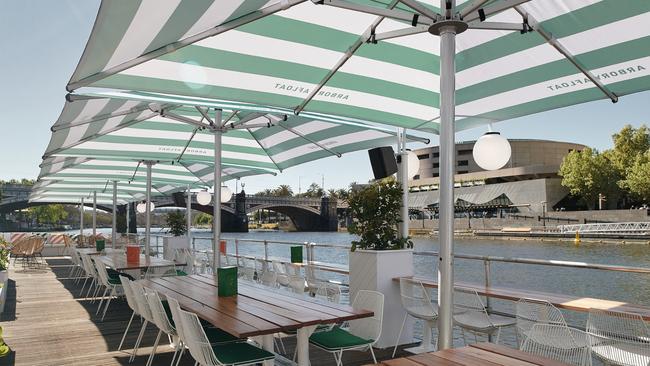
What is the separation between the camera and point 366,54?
15.2 ft

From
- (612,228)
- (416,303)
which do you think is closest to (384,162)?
(416,303)

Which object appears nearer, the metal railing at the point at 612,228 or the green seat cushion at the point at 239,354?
the green seat cushion at the point at 239,354

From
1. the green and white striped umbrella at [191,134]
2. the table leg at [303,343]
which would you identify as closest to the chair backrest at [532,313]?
the table leg at [303,343]

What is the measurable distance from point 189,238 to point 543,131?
8368cm

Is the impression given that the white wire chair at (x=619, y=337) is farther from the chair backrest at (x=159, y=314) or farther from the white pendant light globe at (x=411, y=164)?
the chair backrest at (x=159, y=314)

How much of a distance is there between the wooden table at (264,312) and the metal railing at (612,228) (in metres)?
45.5

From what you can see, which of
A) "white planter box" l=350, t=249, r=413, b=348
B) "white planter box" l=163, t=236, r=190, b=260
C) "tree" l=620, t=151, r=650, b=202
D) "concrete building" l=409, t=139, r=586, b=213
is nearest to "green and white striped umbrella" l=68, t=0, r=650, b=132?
"white planter box" l=350, t=249, r=413, b=348

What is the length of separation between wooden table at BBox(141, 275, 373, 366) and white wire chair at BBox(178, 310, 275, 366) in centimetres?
15

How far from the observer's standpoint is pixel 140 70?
4.25 meters

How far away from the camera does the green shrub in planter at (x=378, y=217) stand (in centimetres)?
577

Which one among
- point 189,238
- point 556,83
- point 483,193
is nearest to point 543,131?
point 483,193

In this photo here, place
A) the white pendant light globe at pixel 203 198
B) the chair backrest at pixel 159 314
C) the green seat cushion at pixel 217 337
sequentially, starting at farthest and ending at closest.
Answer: the white pendant light globe at pixel 203 198, the chair backrest at pixel 159 314, the green seat cushion at pixel 217 337

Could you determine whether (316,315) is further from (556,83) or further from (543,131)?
(543,131)

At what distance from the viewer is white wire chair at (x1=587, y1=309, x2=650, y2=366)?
3.41 meters
